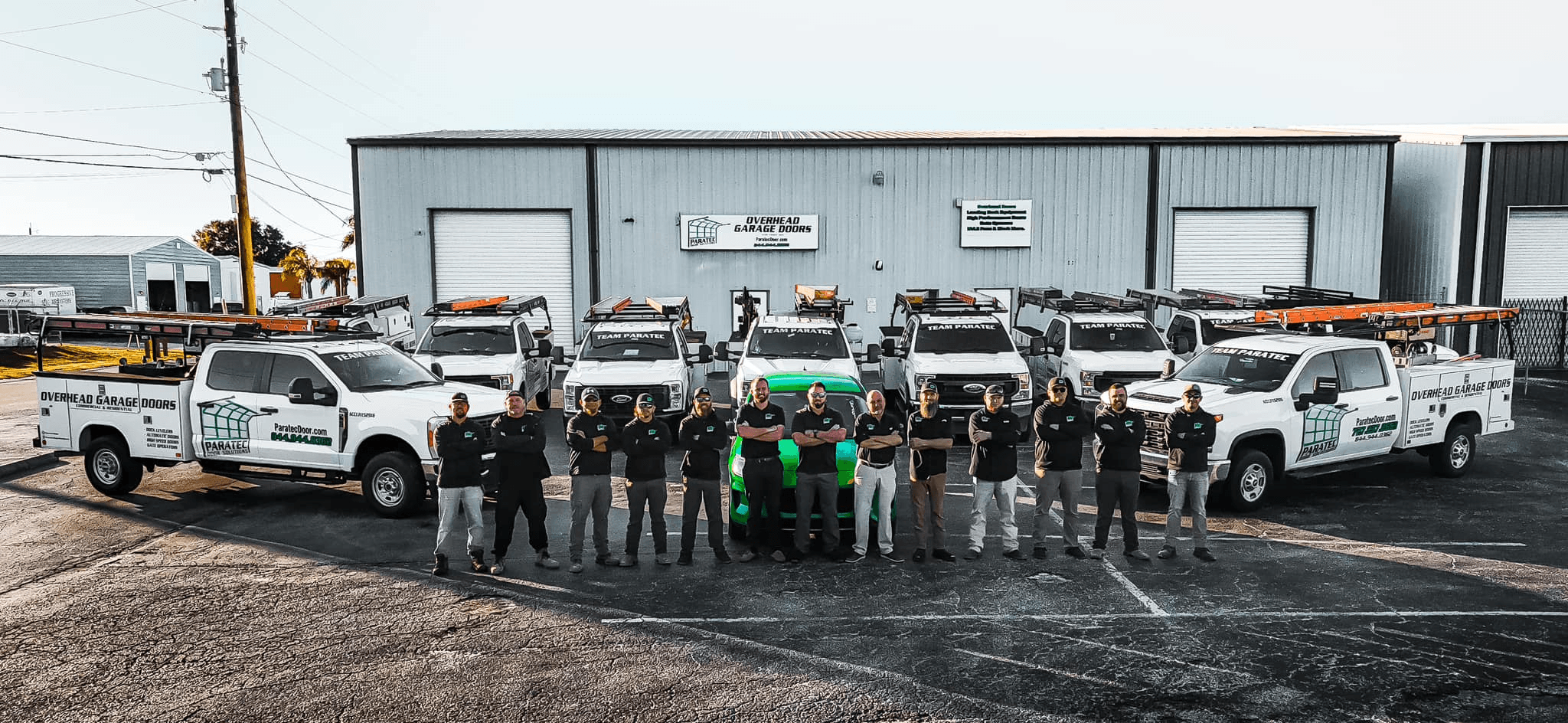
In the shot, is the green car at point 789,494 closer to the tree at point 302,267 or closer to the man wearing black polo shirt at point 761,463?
the man wearing black polo shirt at point 761,463

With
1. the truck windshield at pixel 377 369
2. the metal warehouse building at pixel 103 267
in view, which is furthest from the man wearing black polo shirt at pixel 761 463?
the metal warehouse building at pixel 103 267

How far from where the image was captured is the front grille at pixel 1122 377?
15547 millimetres

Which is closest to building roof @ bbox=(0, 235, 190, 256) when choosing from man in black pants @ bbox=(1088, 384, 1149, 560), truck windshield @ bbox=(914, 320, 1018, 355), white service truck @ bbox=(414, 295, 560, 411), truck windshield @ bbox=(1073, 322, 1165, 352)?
white service truck @ bbox=(414, 295, 560, 411)

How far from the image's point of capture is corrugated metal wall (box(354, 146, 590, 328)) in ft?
83.3

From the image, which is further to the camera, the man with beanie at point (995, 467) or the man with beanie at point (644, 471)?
the man with beanie at point (995, 467)

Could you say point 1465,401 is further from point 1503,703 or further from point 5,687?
point 5,687

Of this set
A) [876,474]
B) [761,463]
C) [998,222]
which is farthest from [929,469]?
[998,222]

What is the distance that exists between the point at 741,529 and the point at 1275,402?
604 centimetres

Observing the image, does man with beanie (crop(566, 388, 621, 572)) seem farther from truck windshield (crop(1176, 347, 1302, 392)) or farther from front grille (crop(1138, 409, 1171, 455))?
truck windshield (crop(1176, 347, 1302, 392))

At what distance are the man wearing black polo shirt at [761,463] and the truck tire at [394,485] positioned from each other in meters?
3.84

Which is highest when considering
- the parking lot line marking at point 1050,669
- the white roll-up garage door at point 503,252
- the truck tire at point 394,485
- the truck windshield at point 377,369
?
the white roll-up garage door at point 503,252

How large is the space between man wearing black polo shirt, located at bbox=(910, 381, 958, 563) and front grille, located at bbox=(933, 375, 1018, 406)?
5697mm

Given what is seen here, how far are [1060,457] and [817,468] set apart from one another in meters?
2.19

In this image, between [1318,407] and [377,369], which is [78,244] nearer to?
[377,369]
